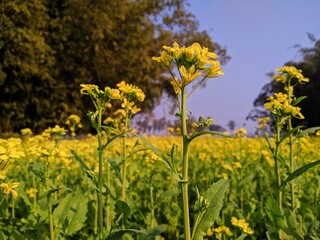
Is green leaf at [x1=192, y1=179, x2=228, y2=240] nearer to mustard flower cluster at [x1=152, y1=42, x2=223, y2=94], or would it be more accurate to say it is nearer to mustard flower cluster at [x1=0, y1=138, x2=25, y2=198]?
mustard flower cluster at [x1=152, y1=42, x2=223, y2=94]

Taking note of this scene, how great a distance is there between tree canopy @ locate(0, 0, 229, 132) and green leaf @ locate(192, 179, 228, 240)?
A: 1537 centimetres

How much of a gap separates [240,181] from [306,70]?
21.9m

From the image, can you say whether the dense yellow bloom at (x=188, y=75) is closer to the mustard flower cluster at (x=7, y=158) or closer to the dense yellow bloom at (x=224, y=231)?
the mustard flower cluster at (x=7, y=158)

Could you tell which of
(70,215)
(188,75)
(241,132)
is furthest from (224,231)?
(241,132)

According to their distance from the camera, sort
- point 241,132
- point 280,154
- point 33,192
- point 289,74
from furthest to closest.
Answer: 1. point 241,132
2. point 33,192
3. point 289,74
4. point 280,154

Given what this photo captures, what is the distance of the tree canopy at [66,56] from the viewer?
1638 cm

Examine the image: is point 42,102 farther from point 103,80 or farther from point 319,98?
point 319,98

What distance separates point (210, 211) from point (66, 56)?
59.6 feet

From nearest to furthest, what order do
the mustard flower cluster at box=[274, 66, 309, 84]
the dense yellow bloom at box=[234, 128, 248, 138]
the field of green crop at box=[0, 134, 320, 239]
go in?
the field of green crop at box=[0, 134, 320, 239], the mustard flower cluster at box=[274, 66, 309, 84], the dense yellow bloom at box=[234, 128, 248, 138]

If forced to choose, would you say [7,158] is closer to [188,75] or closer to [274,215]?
[188,75]

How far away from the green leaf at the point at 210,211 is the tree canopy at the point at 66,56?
15371 mm

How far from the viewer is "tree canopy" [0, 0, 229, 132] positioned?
16375 millimetres

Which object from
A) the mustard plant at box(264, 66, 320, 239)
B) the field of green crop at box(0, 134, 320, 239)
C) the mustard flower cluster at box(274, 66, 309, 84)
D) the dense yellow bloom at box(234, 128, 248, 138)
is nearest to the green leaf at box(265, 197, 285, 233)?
the mustard plant at box(264, 66, 320, 239)

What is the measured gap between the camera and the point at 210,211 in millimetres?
1404
